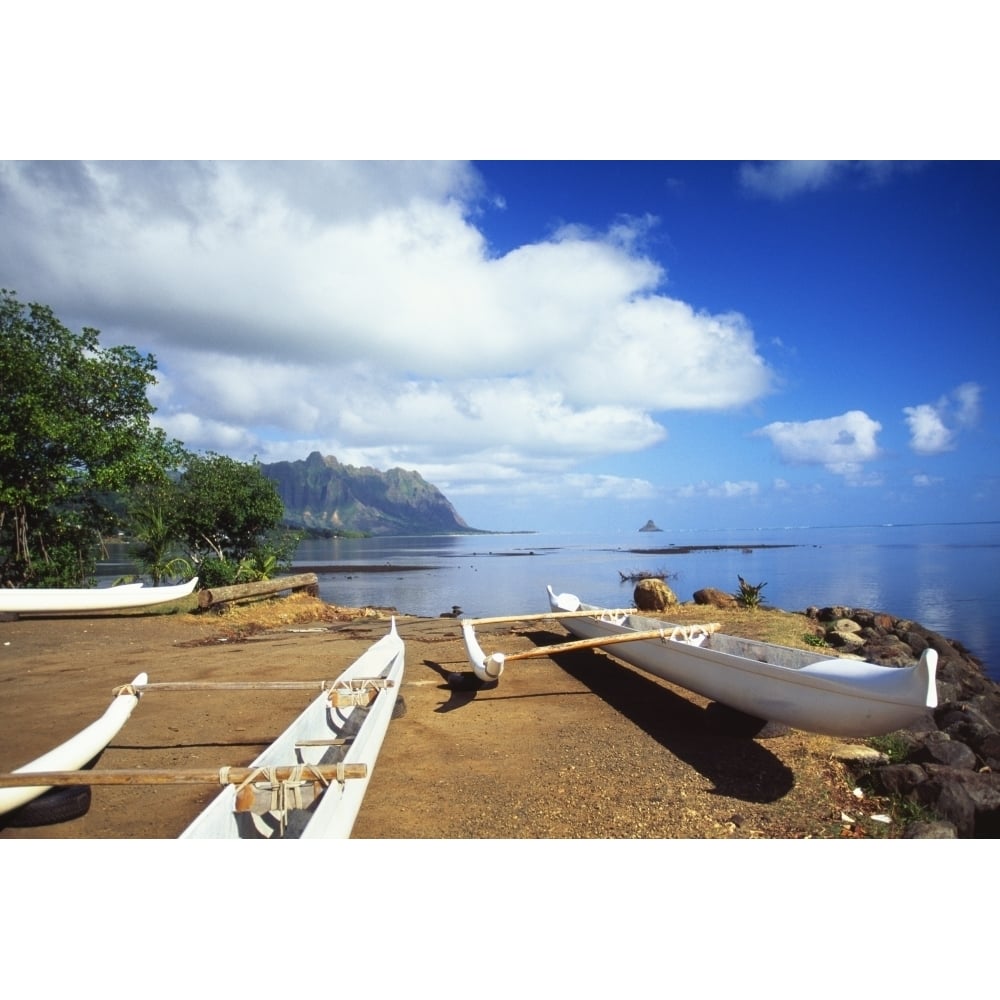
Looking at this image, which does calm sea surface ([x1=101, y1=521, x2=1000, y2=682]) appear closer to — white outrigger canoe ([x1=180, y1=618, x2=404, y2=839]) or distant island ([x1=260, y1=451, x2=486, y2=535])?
white outrigger canoe ([x1=180, y1=618, x2=404, y2=839])

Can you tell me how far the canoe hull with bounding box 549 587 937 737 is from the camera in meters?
3.35

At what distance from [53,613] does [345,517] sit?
137290 mm

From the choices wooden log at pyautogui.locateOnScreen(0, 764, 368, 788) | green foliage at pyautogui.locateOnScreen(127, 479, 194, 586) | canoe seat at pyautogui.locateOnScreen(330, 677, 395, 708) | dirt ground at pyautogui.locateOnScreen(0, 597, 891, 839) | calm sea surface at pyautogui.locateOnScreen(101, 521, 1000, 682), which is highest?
green foliage at pyautogui.locateOnScreen(127, 479, 194, 586)

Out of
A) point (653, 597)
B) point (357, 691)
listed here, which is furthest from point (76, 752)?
point (653, 597)

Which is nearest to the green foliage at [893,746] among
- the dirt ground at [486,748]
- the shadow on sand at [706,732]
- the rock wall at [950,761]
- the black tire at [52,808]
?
the rock wall at [950,761]

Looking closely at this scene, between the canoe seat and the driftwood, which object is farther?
the driftwood

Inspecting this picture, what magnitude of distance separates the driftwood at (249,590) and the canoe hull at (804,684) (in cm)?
916

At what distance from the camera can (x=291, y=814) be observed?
10.0ft

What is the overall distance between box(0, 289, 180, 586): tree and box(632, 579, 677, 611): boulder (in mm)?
10245

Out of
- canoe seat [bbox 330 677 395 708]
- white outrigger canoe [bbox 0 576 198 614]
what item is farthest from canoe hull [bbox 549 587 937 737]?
white outrigger canoe [bbox 0 576 198 614]

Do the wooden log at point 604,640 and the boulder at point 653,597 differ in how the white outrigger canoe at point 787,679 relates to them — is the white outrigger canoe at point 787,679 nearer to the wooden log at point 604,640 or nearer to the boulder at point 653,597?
the wooden log at point 604,640

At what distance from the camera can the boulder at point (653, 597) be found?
40.8 ft

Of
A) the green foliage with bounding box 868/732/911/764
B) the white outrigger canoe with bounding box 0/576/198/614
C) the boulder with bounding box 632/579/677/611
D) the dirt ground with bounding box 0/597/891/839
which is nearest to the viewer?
the dirt ground with bounding box 0/597/891/839
